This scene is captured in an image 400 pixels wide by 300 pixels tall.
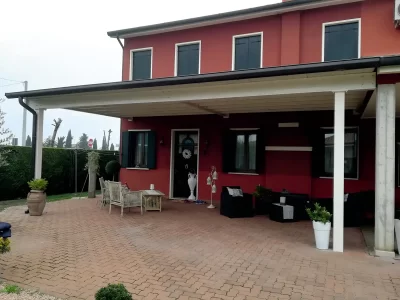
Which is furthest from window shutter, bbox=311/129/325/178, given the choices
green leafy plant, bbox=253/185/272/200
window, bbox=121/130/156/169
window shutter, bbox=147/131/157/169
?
window, bbox=121/130/156/169

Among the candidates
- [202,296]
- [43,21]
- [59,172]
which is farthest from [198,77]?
[59,172]

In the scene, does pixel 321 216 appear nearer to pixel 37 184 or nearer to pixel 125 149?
pixel 37 184

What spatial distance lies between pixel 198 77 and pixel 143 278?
3.84 meters

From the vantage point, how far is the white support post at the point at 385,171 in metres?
4.85

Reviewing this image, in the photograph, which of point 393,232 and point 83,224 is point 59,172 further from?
point 393,232

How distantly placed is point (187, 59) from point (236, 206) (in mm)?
5802

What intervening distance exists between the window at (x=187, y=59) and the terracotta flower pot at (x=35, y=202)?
20.0 ft

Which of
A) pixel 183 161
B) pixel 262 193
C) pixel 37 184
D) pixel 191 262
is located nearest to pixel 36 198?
pixel 37 184

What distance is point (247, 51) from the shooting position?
33.1ft

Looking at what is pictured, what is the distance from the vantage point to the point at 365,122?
28.0 feet

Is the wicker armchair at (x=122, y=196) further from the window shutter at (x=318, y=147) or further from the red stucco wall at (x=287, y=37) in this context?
the window shutter at (x=318, y=147)

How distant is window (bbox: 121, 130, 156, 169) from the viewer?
1145 centimetres

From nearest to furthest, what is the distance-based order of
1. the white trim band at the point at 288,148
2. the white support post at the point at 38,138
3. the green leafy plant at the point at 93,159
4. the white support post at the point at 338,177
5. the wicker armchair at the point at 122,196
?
the white support post at the point at 338,177 → the wicker armchair at the point at 122,196 → the white support post at the point at 38,138 → the white trim band at the point at 288,148 → the green leafy plant at the point at 93,159

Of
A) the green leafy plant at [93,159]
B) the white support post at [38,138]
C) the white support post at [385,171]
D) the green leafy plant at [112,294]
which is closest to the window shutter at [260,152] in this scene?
the white support post at [385,171]
